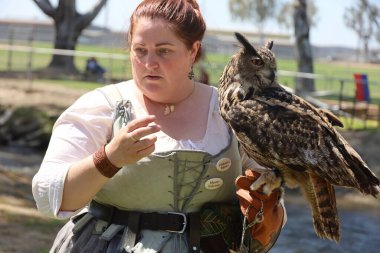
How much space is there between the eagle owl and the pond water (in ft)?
15.9

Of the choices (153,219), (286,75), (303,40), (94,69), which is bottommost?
(94,69)

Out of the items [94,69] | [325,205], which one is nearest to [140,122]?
[325,205]

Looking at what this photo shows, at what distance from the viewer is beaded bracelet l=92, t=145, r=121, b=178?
2318 millimetres

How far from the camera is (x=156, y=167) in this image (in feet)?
8.35

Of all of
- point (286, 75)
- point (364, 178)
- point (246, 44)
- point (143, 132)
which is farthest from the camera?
point (286, 75)

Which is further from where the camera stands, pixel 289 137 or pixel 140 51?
pixel 289 137

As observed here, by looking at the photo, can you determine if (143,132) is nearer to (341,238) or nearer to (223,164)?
(223,164)

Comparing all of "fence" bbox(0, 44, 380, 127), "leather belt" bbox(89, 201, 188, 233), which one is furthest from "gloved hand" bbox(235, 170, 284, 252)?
"fence" bbox(0, 44, 380, 127)

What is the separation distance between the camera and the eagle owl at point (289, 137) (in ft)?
8.54

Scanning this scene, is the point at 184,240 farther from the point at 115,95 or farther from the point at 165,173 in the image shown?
the point at 115,95

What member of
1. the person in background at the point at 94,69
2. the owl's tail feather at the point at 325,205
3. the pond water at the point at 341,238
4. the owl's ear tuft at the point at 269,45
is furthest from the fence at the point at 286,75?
the pond water at the point at 341,238

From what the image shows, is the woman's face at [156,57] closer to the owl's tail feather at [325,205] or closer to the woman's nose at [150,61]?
the woman's nose at [150,61]

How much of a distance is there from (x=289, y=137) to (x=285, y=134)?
2cm

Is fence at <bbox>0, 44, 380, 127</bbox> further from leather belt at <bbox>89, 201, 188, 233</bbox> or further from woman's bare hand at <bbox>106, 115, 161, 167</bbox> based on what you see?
woman's bare hand at <bbox>106, 115, 161, 167</bbox>
